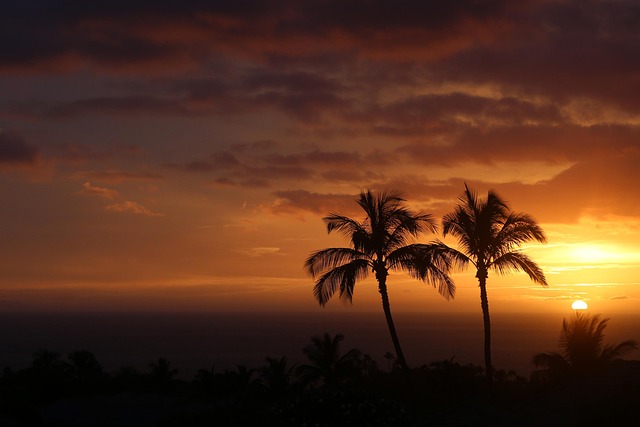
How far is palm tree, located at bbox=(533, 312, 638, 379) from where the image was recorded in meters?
34.6

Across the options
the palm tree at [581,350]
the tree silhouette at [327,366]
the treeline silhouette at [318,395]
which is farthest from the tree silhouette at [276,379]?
the palm tree at [581,350]

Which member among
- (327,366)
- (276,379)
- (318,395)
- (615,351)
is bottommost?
(276,379)

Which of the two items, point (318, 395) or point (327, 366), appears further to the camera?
point (327, 366)

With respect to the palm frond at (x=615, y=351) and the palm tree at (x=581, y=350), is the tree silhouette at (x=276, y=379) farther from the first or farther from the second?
the palm frond at (x=615, y=351)

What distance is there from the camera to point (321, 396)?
18.1 meters

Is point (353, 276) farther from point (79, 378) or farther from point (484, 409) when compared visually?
point (79, 378)

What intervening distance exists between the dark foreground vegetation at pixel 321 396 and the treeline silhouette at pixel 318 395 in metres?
0.05

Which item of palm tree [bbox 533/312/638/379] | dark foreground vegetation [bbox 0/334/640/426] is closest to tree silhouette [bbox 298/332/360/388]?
dark foreground vegetation [bbox 0/334/640/426]

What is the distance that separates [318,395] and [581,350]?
22.1m

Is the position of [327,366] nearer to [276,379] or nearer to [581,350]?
[276,379]

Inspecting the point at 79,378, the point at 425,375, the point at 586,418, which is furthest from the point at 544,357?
the point at 79,378

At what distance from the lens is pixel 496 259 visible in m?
31.6

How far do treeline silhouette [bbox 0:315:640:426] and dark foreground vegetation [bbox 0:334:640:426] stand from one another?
0.16 feet

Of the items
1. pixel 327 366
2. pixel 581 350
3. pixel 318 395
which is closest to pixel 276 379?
pixel 327 366
